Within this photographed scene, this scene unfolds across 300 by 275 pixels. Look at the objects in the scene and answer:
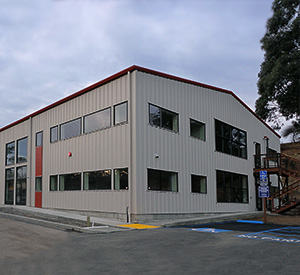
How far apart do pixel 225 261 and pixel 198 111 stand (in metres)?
13.8

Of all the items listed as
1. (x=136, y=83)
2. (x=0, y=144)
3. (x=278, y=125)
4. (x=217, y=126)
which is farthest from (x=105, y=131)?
(x=278, y=125)

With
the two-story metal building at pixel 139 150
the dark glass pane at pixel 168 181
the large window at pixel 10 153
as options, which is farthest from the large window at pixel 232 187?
the large window at pixel 10 153

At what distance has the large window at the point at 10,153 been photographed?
27663 mm

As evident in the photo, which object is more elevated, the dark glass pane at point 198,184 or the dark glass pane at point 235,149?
the dark glass pane at point 235,149

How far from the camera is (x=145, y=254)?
28.6 ft

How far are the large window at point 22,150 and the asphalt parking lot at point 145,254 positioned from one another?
545 inches

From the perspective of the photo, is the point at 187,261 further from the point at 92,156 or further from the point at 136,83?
the point at 92,156

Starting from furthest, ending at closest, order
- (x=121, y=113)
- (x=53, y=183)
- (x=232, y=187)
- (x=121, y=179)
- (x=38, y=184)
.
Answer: (x=38, y=184) < (x=232, y=187) < (x=53, y=183) < (x=121, y=113) < (x=121, y=179)

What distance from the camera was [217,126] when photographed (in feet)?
74.0

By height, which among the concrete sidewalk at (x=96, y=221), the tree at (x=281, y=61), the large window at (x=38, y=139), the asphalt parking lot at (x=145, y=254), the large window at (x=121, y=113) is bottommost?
the concrete sidewalk at (x=96, y=221)

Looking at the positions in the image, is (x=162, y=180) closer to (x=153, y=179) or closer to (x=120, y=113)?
(x=153, y=179)

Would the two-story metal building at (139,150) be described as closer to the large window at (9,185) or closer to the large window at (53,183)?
the large window at (53,183)

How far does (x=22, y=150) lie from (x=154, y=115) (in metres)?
13.0

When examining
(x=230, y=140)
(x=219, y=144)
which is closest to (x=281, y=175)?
(x=230, y=140)
